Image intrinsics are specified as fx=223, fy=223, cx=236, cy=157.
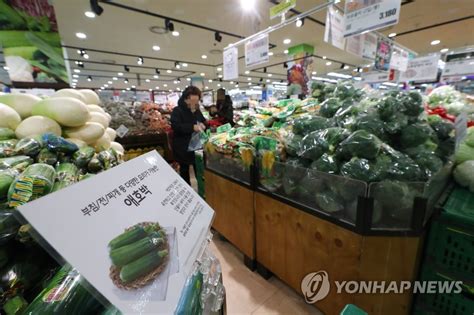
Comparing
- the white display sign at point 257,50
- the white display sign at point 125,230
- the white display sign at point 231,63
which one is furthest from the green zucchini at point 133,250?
the white display sign at point 231,63

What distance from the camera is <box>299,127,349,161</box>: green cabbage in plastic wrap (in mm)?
1291

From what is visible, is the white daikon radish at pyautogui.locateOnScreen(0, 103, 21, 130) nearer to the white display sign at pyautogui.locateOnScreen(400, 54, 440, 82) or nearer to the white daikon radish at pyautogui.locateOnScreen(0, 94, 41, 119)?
the white daikon radish at pyautogui.locateOnScreen(0, 94, 41, 119)

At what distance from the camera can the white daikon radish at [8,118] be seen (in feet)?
2.43

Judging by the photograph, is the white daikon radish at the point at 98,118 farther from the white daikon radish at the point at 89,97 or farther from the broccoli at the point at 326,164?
the broccoli at the point at 326,164

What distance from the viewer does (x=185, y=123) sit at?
298 cm

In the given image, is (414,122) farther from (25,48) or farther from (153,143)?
(153,143)

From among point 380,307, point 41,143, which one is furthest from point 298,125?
point 41,143

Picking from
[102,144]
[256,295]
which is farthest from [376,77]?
[102,144]

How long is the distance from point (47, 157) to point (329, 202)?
121cm

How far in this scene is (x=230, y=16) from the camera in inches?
212

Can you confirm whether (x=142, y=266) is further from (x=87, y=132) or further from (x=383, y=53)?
(x=383, y=53)

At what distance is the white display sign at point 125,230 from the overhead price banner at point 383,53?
5.48 metres

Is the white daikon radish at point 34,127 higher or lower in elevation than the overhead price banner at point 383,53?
lower

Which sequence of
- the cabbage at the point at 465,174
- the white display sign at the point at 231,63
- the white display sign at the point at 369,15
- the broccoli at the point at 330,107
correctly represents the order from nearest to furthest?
the cabbage at the point at 465,174 → the broccoli at the point at 330,107 → the white display sign at the point at 369,15 → the white display sign at the point at 231,63
